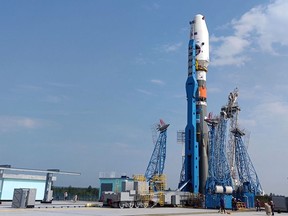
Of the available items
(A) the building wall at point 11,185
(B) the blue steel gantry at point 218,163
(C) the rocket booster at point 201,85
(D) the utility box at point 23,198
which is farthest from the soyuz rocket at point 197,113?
(D) the utility box at point 23,198

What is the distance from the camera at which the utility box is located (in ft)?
82.2

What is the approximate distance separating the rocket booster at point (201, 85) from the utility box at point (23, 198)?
25983mm

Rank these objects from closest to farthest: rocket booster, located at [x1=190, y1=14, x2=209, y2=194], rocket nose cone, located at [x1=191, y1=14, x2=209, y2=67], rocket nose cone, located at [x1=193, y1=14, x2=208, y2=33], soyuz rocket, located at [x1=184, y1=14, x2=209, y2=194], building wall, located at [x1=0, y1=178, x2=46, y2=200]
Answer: building wall, located at [x1=0, y1=178, x2=46, y2=200]
soyuz rocket, located at [x1=184, y1=14, x2=209, y2=194]
rocket booster, located at [x1=190, y1=14, x2=209, y2=194]
rocket nose cone, located at [x1=191, y1=14, x2=209, y2=67]
rocket nose cone, located at [x1=193, y1=14, x2=208, y2=33]

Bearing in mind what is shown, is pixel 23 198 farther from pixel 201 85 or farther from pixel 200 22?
pixel 200 22

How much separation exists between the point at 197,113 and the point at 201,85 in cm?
432

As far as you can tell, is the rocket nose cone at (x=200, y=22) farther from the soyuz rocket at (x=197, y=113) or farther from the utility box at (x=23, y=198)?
the utility box at (x=23, y=198)

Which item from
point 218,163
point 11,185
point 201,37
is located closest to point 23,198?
point 11,185

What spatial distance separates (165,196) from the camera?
3759cm

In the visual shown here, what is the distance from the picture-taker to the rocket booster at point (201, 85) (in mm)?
46312

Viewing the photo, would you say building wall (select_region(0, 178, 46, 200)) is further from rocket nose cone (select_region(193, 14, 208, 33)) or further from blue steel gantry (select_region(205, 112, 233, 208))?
rocket nose cone (select_region(193, 14, 208, 33))

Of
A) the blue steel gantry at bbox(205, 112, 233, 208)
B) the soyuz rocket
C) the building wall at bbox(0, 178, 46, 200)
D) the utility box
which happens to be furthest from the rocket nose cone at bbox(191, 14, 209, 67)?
the utility box

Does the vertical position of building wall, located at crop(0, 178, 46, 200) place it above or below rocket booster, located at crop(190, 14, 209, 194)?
below

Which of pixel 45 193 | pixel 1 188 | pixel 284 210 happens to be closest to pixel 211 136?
pixel 284 210

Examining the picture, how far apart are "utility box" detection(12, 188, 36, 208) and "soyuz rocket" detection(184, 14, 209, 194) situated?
80.1 feet
